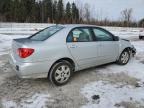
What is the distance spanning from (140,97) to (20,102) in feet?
8.51

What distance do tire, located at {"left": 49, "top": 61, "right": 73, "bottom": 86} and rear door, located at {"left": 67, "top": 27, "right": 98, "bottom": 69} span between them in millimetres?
344

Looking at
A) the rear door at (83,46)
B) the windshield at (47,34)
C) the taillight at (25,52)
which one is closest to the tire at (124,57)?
the rear door at (83,46)

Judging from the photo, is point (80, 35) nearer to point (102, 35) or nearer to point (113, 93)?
point (102, 35)

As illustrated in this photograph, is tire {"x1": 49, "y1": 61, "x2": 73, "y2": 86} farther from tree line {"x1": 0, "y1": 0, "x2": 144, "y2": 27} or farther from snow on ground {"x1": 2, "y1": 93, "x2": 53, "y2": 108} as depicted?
tree line {"x1": 0, "y1": 0, "x2": 144, "y2": 27}

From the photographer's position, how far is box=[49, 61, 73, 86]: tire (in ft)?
15.1

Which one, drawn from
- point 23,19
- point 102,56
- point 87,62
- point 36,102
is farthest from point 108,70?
point 23,19

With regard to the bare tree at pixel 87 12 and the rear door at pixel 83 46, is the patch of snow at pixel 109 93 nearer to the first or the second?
the rear door at pixel 83 46

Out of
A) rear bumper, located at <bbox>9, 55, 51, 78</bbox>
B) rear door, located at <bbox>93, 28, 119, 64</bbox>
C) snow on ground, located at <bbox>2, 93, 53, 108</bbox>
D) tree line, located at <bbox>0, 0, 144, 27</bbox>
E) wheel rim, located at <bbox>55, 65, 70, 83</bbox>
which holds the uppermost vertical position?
tree line, located at <bbox>0, 0, 144, 27</bbox>

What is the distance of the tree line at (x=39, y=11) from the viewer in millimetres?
58469

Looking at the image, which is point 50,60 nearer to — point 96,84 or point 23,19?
point 96,84

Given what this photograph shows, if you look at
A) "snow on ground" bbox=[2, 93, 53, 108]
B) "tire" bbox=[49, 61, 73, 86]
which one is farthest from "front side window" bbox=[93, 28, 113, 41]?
"snow on ground" bbox=[2, 93, 53, 108]

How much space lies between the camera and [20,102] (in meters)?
3.93

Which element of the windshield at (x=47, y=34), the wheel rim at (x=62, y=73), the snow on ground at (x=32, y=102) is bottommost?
the snow on ground at (x=32, y=102)

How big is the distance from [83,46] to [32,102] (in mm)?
2011
